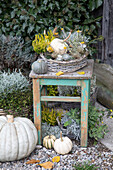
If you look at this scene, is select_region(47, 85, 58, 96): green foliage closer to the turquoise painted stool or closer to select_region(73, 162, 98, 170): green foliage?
the turquoise painted stool

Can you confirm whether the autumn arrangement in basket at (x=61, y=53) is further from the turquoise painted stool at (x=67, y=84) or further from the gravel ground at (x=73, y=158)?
the gravel ground at (x=73, y=158)

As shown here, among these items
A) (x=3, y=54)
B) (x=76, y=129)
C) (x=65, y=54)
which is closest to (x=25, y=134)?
(x=76, y=129)

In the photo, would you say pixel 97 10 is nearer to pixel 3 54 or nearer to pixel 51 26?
pixel 51 26

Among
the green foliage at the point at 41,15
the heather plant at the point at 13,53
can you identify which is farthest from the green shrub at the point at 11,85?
the green foliage at the point at 41,15

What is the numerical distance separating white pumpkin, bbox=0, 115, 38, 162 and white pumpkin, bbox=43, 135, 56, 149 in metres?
0.22

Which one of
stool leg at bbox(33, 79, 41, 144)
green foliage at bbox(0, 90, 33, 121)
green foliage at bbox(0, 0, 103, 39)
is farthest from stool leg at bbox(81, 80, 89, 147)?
green foliage at bbox(0, 0, 103, 39)

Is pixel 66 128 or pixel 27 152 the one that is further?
pixel 66 128

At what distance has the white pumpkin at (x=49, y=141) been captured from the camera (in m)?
2.86

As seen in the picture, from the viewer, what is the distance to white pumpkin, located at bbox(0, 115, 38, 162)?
8.32ft

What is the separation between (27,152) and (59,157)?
1.19ft

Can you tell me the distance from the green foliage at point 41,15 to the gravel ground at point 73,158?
2030mm

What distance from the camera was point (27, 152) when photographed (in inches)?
104

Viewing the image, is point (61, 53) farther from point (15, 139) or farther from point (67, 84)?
point (15, 139)

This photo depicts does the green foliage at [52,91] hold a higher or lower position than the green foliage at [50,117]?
higher
